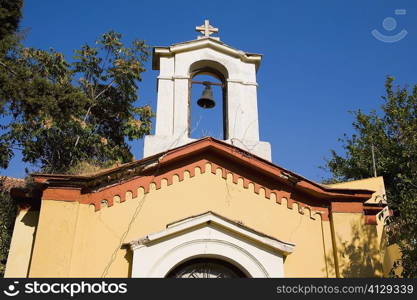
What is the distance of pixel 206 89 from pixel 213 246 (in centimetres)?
359

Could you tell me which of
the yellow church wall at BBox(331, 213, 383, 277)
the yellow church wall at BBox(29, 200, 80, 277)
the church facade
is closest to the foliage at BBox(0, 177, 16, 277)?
the church facade

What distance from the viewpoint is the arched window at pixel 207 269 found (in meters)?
7.11

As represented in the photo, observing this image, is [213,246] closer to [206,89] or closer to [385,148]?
[206,89]

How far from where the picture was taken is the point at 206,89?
9.23 m

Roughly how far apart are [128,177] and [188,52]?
3376mm

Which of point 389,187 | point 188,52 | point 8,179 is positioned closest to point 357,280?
point 188,52

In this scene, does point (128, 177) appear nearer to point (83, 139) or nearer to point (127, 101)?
point (83, 139)

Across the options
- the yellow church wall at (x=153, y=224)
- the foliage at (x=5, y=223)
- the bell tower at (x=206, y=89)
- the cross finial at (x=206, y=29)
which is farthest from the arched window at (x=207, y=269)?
the foliage at (x=5, y=223)

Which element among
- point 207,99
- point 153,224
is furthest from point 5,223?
point 207,99

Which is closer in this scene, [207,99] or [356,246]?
[356,246]

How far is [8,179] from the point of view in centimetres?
1434

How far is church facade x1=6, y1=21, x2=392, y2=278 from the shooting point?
679 cm

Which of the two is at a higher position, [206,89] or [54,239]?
[206,89]

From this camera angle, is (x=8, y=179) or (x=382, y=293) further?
(x=8, y=179)
